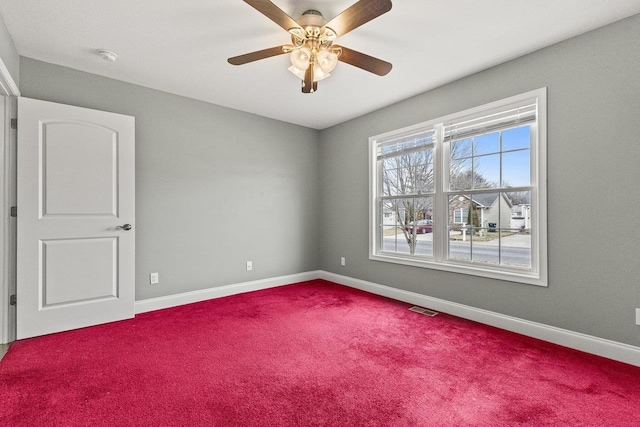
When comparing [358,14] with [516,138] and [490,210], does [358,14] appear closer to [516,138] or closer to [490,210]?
[516,138]

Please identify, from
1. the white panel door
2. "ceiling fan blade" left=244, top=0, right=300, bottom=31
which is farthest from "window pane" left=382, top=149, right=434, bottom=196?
the white panel door

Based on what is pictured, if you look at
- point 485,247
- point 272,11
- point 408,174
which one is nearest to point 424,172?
point 408,174

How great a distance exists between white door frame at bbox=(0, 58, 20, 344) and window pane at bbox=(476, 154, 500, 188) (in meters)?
4.35

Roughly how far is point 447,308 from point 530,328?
2.61ft

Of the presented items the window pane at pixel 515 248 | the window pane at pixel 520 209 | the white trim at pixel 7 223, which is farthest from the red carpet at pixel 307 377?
the window pane at pixel 520 209

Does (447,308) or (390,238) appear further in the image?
(390,238)

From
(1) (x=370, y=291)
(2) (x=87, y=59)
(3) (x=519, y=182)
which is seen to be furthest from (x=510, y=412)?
(2) (x=87, y=59)

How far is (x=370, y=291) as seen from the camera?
13.8ft

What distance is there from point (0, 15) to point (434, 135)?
397 cm

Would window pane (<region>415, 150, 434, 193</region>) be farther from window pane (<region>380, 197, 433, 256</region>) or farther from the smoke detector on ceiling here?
the smoke detector on ceiling

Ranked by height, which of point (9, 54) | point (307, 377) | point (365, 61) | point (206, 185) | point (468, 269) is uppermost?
point (9, 54)

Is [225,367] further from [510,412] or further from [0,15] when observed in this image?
[0,15]

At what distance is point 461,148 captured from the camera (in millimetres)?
3316

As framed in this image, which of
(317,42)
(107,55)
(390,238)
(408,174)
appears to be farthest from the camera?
(390,238)
